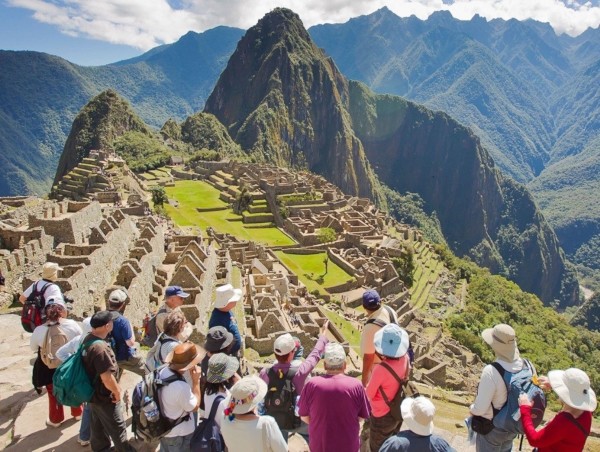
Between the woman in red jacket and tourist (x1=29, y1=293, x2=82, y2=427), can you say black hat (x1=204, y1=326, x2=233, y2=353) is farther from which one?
the woman in red jacket

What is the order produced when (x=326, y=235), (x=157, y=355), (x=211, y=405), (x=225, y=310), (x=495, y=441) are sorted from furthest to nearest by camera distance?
1. (x=326, y=235)
2. (x=225, y=310)
3. (x=157, y=355)
4. (x=495, y=441)
5. (x=211, y=405)

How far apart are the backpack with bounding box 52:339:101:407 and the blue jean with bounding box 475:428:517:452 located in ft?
17.9

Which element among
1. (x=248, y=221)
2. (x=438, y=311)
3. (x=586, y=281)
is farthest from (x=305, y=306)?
(x=586, y=281)

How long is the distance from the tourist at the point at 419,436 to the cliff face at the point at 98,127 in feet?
336

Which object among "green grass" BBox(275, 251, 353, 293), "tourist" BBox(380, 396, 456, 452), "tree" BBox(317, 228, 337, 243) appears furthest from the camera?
"tree" BBox(317, 228, 337, 243)

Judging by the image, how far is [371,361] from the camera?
7.53m

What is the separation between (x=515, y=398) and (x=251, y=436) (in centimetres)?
343

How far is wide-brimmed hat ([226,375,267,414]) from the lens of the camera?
213 inches

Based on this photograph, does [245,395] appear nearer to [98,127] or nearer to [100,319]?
[100,319]

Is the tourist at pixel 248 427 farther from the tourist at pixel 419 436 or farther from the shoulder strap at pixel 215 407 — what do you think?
the tourist at pixel 419 436

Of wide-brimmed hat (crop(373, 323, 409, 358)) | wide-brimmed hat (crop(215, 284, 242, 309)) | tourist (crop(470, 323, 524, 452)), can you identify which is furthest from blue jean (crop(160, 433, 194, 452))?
tourist (crop(470, 323, 524, 452))

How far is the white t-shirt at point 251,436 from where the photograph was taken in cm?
550

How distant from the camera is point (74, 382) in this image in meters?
6.54

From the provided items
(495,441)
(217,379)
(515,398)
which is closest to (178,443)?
(217,379)
